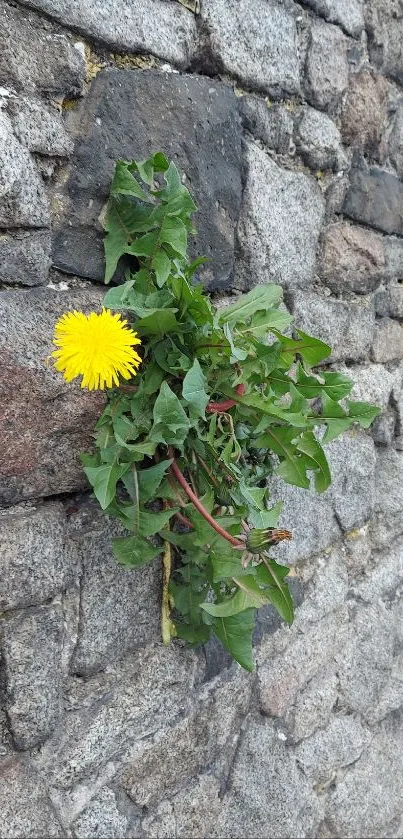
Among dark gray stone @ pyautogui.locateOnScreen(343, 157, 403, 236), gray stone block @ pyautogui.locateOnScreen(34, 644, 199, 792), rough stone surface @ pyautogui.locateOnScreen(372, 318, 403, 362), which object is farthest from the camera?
rough stone surface @ pyautogui.locateOnScreen(372, 318, 403, 362)

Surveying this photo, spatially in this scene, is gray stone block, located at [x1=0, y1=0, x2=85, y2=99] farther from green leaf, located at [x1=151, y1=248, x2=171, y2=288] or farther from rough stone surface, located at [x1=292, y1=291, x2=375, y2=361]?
rough stone surface, located at [x1=292, y1=291, x2=375, y2=361]

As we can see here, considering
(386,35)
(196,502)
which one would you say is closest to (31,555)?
(196,502)

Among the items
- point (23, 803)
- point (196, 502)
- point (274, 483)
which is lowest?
point (23, 803)

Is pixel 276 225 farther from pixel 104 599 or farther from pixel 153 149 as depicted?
pixel 104 599

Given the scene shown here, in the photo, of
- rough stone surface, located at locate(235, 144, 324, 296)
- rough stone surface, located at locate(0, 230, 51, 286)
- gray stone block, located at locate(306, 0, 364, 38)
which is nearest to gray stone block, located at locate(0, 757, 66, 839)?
rough stone surface, located at locate(0, 230, 51, 286)

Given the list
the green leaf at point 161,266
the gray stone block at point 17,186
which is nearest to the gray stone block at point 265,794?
the green leaf at point 161,266

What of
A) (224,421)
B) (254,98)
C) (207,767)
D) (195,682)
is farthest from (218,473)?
(254,98)

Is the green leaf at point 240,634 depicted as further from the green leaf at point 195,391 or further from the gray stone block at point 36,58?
the gray stone block at point 36,58

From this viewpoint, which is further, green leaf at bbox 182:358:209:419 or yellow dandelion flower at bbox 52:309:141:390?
green leaf at bbox 182:358:209:419
